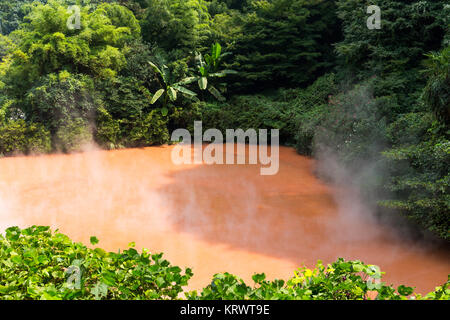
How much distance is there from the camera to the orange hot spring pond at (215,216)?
4.57 meters

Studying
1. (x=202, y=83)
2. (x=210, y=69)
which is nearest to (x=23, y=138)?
(x=202, y=83)

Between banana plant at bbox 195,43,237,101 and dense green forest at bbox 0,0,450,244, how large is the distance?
0.05 m

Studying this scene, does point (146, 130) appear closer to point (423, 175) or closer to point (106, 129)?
point (106, 129)

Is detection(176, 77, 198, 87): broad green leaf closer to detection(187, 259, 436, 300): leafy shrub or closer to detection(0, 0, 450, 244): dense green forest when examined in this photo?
detection(0, 0, 450, 244): dense green forest

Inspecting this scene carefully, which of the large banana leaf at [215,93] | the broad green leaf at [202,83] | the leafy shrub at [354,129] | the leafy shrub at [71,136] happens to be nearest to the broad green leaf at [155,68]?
the broad green leaf at [202,83]

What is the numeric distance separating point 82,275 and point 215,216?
376 centimetres

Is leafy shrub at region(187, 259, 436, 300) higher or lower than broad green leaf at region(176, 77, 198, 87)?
lower

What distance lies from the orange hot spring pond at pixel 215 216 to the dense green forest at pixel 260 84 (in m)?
0.67

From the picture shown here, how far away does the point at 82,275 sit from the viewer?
2.38 m

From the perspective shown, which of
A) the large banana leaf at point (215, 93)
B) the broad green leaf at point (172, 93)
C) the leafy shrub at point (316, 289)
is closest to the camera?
the leafy shrub at point (316, 289)

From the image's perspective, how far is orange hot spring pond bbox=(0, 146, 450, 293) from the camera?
457 cm

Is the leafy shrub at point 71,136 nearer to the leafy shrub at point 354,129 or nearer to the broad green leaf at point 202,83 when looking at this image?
the broad green leaf at point 202,83

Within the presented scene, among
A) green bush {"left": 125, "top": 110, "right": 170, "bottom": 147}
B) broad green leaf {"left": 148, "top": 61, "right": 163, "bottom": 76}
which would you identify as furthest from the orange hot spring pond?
broad green leaf {"left": 148, "top": 61, "right": 163, "bottom": 76}
